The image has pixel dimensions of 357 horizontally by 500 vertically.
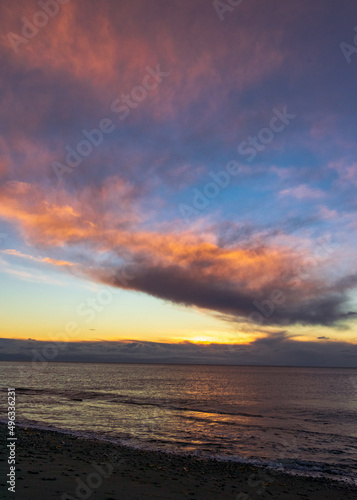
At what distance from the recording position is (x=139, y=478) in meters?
14.5

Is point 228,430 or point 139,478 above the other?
point 139,478

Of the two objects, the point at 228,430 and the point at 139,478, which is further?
the point at 228,430

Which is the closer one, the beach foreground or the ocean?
the beach foreground

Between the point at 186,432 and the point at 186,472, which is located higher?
the point at 186,472

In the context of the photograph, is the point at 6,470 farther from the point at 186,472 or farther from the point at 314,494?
the point at 314,494

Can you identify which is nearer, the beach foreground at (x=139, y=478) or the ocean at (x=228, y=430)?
the beach foreground at (x=139, y=478)

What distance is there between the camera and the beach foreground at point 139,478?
40.3 ft

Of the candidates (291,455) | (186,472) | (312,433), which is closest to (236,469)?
(186,472)

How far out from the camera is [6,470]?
1344cm

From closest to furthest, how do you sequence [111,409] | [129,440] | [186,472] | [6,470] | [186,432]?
[6,470] → [186,472] → [129,440] → [186,432] → [111,409]

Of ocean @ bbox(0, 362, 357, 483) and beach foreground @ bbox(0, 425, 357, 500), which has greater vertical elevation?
beach foreground @ bbox(0, 425, 357, 500)

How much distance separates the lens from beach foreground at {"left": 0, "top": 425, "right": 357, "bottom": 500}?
12281 mm

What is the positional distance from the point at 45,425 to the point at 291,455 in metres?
20.6

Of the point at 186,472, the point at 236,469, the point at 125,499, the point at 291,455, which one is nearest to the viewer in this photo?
the point at 125,499
